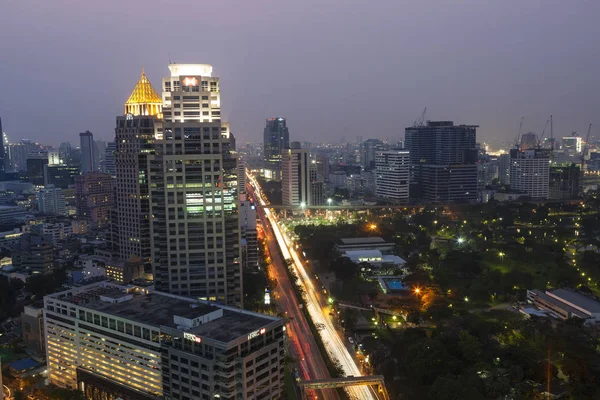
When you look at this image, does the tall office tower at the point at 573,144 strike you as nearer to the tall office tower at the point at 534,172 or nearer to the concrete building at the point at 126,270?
the tall office tower at the point at 534,172

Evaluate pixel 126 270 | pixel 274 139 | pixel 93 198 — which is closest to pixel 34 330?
pixel 126 270

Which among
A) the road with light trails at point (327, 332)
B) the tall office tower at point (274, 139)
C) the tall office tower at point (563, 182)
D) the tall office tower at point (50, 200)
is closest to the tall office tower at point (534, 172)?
the tall office tower at point (563, 182)

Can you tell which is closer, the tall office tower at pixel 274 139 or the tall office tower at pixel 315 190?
the tall office tower at pixel 315 190

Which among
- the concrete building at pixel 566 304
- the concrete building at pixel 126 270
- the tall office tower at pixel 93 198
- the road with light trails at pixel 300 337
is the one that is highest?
the tall office tower at pixel 93 198

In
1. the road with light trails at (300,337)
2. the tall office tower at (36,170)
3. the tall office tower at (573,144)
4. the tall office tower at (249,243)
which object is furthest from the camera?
the tall office tower at (573,144)

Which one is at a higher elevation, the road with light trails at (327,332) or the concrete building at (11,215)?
the concrete building at (11,215)

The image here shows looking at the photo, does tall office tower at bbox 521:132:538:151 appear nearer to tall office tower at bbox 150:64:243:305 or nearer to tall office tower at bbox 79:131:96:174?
tall office tower at bbox 79:131:96:174

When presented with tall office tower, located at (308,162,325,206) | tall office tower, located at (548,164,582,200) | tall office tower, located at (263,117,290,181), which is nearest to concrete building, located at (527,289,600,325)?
tall office tower, located at (308,162,325,206)

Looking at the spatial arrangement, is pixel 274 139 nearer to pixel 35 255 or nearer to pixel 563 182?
pixel 563 182
